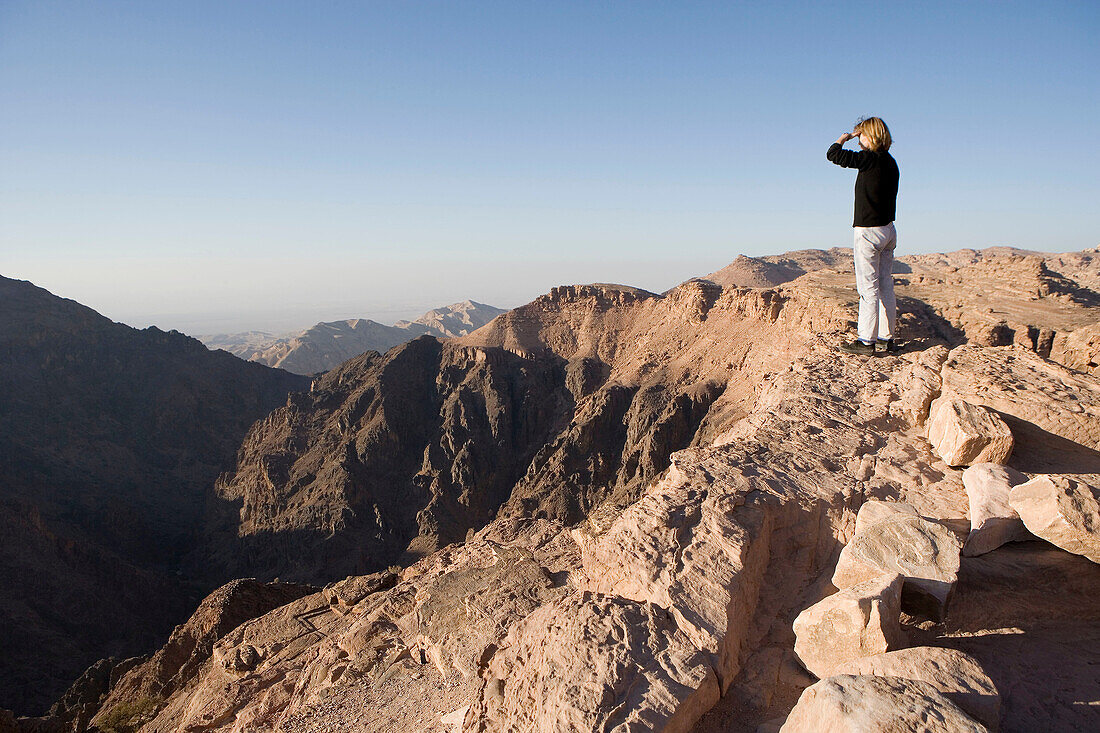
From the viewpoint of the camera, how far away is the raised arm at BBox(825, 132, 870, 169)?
549 cm

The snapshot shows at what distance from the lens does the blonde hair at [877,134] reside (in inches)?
215

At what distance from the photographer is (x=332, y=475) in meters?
38.4

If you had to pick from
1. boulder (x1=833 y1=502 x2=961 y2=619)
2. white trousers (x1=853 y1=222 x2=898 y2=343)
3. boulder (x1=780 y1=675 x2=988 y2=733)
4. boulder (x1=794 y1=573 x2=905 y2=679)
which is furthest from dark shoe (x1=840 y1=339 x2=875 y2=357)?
boulder (x1=780 y1=675 x2=988 y2=733)

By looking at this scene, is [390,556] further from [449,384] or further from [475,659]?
[475,659]

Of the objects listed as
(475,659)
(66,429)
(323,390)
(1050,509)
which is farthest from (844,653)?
(66,429)

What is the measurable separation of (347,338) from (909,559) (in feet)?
413

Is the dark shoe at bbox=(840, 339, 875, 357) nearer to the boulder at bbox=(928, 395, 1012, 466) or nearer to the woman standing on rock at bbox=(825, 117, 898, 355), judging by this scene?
the woman standing on rock at bbox=(825, 117, 898, 355)

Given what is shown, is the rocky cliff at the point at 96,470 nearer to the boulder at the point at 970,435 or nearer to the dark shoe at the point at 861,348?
the dark shoe at the point at 861,348

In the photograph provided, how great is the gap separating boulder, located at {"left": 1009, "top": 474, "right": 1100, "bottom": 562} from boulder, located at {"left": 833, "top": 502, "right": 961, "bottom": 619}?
59cm

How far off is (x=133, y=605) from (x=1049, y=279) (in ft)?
154

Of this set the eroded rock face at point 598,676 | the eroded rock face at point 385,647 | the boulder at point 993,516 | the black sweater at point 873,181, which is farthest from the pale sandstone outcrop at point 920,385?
the eroded rock face at point 385,647

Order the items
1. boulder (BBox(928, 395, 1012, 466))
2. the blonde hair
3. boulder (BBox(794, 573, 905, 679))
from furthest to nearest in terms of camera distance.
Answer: the blonde hair < boulder (BBox(928, 395, 1012, 466)) < boulder (BBox(794, 573, 905, 679))

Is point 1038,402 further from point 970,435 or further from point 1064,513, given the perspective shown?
point 1064,513

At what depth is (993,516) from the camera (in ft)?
13.0
